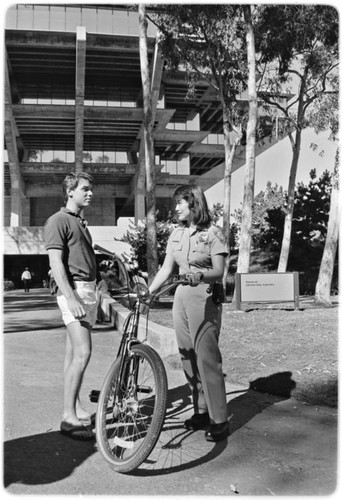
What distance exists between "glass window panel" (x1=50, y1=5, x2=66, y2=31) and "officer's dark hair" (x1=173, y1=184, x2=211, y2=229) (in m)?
35.4

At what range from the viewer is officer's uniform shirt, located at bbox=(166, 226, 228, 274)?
3809 mm

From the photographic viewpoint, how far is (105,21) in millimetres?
36219

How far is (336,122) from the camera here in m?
21.3

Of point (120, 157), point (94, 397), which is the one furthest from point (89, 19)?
point (94, 397)

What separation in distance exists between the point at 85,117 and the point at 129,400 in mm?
38410

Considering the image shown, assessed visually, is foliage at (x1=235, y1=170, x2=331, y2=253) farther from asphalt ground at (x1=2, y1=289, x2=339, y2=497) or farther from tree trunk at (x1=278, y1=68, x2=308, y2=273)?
asphalt ground at (x1=2, y1=289, x2=339, y2=497)

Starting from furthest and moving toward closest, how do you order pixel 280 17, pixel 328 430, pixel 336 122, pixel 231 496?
pixel 336 122 → pixel 280 17 → pixel 328 430 → pixel 231 496

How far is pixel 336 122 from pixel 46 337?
16.8 meters

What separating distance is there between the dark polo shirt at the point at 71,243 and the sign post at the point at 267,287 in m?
10.0

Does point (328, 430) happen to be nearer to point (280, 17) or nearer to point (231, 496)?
point (231, 496)

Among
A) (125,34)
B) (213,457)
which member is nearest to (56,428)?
(213,457)

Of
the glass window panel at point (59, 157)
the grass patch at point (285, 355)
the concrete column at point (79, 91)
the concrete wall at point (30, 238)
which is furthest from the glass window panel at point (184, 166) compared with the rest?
the grass patch at point (285, 355)

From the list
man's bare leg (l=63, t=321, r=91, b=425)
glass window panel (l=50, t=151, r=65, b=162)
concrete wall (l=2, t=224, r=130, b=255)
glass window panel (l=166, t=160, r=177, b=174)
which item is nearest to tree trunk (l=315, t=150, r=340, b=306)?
man's bare leg (l=63, t=321, r=91, b=425)

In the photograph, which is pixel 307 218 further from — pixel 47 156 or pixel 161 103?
pixel 47 156
